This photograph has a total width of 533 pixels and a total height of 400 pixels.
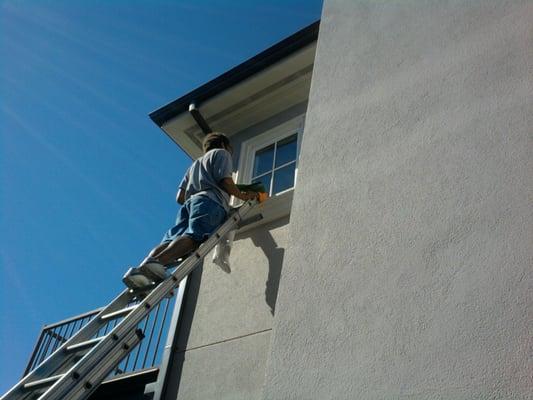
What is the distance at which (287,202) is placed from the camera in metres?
4.90

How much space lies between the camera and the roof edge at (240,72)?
5.99 metres

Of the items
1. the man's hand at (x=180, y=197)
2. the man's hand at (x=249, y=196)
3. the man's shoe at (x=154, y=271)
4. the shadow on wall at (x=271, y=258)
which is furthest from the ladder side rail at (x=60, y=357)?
the man's hand at (x=180, y=197)

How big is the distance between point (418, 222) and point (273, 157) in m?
3.15

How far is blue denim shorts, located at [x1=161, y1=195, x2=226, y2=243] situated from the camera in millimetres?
4688


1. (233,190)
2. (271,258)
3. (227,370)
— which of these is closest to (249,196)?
(233,190)

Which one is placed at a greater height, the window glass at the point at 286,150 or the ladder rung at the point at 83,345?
the ladder rung at the point at 83,345

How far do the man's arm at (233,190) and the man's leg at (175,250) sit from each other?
0.58 m

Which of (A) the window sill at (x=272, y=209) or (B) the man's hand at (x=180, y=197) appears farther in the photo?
(B) the man's hand at (x=180, y=197)

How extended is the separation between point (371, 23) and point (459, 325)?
2704 mm

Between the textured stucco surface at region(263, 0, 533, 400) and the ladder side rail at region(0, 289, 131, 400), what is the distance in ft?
4.42

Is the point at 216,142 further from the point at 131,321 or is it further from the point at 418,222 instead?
the point at 418,222

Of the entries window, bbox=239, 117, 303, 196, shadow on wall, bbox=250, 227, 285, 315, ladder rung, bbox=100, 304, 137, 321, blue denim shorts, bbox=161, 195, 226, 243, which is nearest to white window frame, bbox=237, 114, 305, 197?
window, bbox=239, 117, 303, 196

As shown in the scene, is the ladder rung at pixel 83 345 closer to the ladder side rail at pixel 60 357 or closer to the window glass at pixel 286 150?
the ladder side rail at pixel 60 357

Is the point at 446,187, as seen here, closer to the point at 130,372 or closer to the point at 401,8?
the point at 401,8
